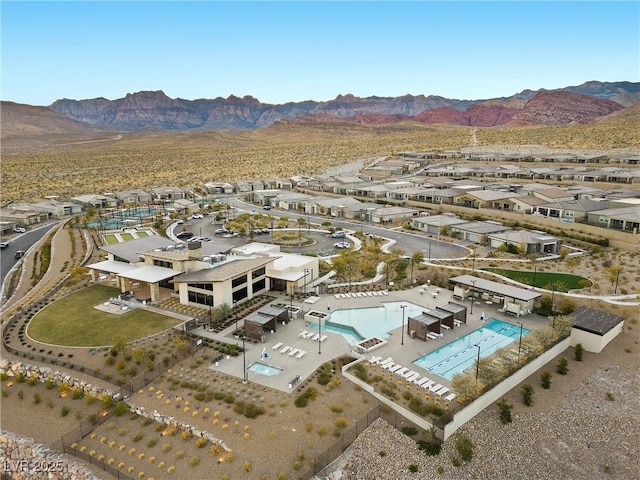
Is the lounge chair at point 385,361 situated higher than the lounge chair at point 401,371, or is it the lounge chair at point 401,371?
the lounge chair at point 385,361

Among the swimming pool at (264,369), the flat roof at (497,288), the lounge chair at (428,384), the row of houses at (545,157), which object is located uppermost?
the row of houses at (545,157)

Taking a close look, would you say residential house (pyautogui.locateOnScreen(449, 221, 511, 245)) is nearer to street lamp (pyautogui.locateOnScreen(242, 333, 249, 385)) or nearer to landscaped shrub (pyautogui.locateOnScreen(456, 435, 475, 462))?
street lamp (pyautogui.locateOnScreen(242, 333, 249, 385))

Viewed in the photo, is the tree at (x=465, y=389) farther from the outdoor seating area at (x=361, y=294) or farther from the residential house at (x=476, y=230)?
the residential house at (x=476, y=230)

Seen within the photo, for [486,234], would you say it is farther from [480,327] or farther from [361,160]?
[361,160]

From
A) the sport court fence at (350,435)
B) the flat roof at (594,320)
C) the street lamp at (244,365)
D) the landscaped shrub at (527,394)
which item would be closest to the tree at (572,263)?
the flat roof at (594,320)

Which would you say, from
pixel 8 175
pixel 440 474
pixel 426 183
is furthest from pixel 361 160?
pixel 440 474

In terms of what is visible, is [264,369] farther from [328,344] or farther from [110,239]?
[110,239]
